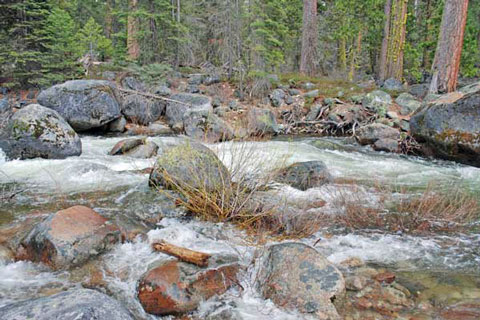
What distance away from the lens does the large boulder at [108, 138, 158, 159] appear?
925 cm

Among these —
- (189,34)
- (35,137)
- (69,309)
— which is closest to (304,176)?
(69,309)

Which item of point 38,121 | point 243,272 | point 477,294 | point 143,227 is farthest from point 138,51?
point 477,294

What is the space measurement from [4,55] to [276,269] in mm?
17070

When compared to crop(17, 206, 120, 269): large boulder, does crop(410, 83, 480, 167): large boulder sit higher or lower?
higher

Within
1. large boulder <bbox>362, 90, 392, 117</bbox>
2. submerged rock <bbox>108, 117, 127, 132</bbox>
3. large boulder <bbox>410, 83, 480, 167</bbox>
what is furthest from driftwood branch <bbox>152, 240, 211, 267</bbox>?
large boulder <bbox>362, 90, 392, 117</bbox>

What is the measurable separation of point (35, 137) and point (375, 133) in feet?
31.8

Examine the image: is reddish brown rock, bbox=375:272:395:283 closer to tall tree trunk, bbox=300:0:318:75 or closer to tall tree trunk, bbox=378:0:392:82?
tall tree trunk, bbox=300:0:318:75

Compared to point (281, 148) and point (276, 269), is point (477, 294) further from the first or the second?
point (281, 148)

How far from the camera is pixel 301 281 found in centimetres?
342

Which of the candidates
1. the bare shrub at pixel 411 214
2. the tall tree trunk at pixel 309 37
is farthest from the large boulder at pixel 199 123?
the tall tree trunk at pixel 309 37

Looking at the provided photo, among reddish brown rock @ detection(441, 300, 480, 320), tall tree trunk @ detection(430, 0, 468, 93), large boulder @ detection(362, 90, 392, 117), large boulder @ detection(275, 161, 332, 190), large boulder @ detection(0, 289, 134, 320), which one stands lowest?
reddish brown rock @ detection(441, 300, 480, 320)

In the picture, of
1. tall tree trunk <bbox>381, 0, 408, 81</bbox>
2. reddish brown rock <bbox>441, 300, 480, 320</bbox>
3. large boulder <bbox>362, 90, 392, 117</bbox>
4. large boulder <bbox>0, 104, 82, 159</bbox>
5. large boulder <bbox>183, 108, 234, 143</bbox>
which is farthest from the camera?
tall tree trunk <bbox>381, 0, 408, 81</bbox>

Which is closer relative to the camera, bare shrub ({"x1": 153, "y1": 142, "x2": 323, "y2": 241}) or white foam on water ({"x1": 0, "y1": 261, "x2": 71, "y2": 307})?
white foam on water ({"x1": 0, "y1": 261, "x2": 71, "y2": 307})

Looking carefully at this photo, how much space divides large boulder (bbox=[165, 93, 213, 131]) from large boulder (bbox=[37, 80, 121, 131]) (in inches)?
87.2
